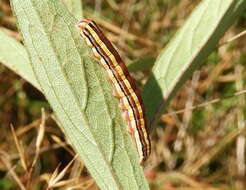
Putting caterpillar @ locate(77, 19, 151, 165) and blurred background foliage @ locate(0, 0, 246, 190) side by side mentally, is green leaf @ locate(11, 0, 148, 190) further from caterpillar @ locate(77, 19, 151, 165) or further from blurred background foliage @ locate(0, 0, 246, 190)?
blurred background foliage @ locate(0, 0, 246, 190)

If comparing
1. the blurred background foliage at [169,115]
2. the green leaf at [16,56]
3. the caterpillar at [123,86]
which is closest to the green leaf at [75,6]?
the caterpillar at [123,86]

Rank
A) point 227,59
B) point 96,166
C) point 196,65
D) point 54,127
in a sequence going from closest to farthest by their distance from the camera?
point 96,166 → point 196,65 → point 54,127 → point 227,59

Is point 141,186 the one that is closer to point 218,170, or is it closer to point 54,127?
point 54,127

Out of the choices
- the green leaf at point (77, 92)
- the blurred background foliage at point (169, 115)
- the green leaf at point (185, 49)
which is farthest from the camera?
the blurred background foliage at point (169, 115)

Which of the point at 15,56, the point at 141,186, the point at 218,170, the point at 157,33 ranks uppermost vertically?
the point at 15,56

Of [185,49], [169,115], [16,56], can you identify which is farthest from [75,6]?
[169,115]

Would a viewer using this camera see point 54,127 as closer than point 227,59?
Yes

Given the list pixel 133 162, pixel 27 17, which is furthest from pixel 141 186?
pixel 27 17

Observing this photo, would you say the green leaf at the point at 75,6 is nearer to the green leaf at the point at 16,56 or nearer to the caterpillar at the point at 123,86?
the caterpillar at the point at 123,86
